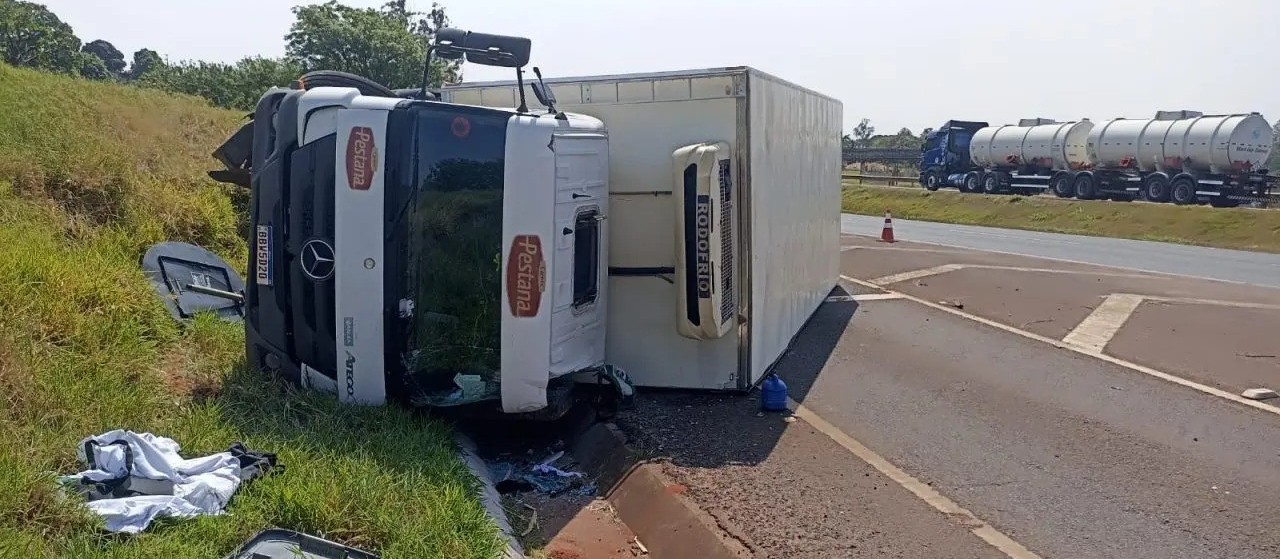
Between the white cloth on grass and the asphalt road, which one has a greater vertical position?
the asphalt road

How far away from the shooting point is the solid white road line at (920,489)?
16.1 ft

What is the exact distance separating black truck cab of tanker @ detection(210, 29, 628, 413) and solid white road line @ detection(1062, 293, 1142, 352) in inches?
257

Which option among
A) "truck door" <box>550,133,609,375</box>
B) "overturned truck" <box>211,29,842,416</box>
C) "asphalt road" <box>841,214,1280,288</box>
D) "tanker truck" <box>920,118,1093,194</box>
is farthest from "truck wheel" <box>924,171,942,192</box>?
"truck door" <box>550,133,609,375</box>

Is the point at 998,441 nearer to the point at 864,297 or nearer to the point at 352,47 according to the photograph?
the point at 864,297

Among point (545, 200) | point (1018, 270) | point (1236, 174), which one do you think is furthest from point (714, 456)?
point (1236, 174)

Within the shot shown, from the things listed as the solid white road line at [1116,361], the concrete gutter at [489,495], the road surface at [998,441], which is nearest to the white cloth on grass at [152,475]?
the concrete gutter at [489,495]

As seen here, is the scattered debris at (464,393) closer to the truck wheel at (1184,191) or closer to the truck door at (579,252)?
the truck door at (579,252)

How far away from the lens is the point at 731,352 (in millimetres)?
7488

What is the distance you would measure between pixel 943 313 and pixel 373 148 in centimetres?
832

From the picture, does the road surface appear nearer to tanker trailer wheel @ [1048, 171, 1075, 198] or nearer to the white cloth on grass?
the white cloth on grass

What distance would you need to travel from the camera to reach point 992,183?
4225 cm

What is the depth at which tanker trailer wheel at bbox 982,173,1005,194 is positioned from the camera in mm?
42062

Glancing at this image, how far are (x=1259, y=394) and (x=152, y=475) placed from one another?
8001 millimetres

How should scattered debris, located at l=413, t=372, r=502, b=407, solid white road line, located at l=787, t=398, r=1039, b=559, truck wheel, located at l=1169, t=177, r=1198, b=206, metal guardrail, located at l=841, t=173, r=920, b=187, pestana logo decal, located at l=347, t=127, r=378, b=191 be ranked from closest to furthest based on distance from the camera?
solid white road line, located at l=787, t=398, r=1039, b=559, pestana logo decal, located at l=347, t=127, r=378, b=191, scattered debris, located at l=413, t=372, r=502, b=407, truck wheel, located at l=1169, t=177, r=1198, b=206, metal guardrail, located at l=841, t=173, r=920, b=187
